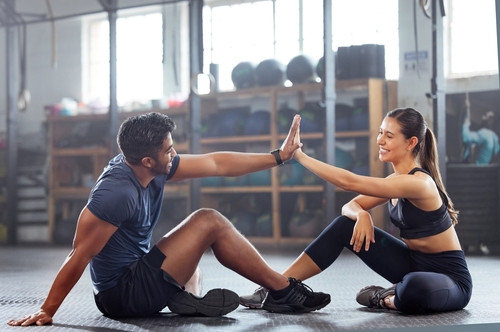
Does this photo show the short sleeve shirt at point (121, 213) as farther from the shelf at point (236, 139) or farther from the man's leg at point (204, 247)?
the shelf at point (236, 139)

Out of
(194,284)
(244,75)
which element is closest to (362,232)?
(194,284)

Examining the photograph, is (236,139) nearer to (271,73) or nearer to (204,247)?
(271,73)

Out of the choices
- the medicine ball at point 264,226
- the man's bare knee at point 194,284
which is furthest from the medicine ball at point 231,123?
the man's bare knee at point 194,284

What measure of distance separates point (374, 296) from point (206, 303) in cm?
A: 78

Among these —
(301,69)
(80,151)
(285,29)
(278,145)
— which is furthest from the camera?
(80,151)

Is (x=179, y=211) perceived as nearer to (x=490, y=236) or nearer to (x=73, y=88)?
(x=73, y=88)

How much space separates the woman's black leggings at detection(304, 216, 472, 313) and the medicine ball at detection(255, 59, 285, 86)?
538 cm

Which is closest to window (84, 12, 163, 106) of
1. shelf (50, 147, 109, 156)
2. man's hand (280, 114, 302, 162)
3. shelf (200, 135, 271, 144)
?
shelf (50, 147, 109, 156)

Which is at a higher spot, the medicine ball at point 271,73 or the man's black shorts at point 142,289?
the medicine ball at point 271,73

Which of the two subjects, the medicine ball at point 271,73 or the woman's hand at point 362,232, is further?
the medicine ball at point 271,73

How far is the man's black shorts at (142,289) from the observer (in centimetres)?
301

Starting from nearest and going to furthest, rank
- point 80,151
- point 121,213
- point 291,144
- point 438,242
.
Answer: point 121,213
point 438,242
point 291,144
point 80,151

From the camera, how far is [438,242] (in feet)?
10.3

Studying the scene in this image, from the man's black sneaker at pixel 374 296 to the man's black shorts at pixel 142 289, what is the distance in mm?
884
